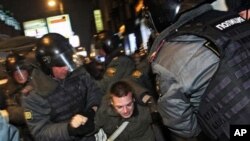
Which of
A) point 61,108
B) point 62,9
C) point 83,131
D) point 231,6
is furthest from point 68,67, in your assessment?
point 62,9

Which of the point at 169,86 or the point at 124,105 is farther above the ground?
the point at 169,86

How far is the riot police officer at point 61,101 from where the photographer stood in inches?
151

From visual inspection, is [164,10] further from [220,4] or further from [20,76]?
[20,76]

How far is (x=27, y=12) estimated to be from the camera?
37.9 m

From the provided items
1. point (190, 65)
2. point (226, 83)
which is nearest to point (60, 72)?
point (190, 65)

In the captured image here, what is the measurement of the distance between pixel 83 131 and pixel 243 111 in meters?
2.23

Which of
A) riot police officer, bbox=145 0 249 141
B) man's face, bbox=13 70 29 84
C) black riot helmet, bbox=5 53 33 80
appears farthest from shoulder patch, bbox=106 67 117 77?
riot police officer, bbox=145 0 249 141

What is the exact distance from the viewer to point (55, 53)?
13.0 ft

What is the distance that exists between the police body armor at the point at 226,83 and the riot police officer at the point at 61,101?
200 centimetres

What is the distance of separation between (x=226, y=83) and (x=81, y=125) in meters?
2.17

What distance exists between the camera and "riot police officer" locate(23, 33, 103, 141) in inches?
151

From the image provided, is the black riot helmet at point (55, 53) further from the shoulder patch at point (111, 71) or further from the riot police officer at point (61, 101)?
the shoulder patch at point (111, 71)

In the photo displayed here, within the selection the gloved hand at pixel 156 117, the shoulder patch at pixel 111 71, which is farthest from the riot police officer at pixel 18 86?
the gloved hand at pixel 156 117

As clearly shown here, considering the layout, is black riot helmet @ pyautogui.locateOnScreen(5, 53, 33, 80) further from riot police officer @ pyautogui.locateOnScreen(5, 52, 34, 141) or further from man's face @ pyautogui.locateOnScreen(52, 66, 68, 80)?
man's face @ pyautogui.locateOnScreen(52, 66, 68, 80)
